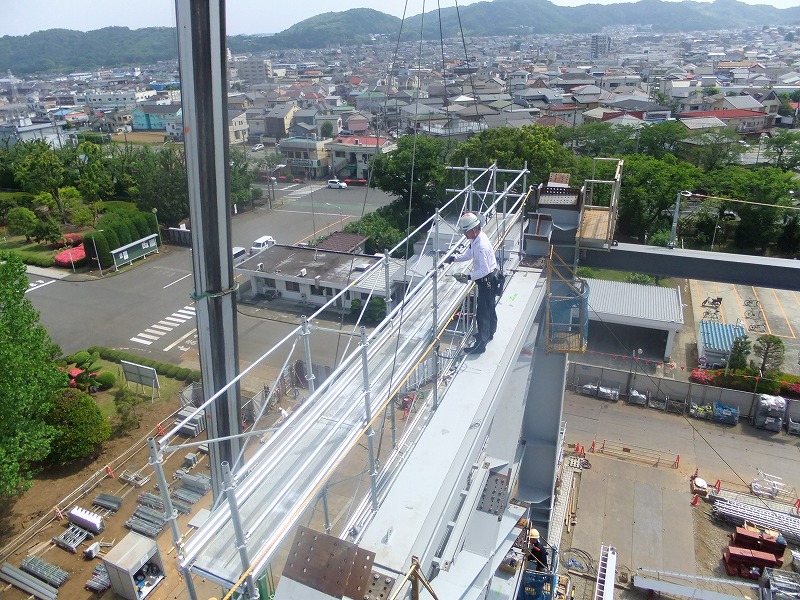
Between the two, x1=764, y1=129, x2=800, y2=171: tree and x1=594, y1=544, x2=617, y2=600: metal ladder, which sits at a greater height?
x1=764, y1=129, x2=800, y2=171: tree

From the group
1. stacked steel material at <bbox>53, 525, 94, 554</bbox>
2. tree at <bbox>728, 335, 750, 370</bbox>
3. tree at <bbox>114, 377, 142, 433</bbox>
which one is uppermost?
tree at <bbox>728, 335, 750, 370</bbox>

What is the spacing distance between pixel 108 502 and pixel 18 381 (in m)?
2.76

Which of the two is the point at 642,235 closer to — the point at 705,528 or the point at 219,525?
the point at 705,528

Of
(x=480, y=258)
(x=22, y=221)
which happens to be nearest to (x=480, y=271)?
(x=480, y=258)

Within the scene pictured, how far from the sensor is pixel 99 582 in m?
8.16

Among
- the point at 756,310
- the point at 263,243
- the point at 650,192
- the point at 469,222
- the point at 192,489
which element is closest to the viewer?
the point at 469,222

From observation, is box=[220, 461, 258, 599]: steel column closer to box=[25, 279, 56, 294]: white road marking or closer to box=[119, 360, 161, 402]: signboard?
box=[119, 360, 161, 402]: signboard

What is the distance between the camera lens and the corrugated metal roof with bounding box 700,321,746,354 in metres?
13.7

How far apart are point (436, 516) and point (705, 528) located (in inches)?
329

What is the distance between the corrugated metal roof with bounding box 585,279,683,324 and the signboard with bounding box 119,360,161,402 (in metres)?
10.5

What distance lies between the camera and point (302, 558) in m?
2.56

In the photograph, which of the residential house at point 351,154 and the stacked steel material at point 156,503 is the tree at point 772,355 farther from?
the residential house at point 351,154

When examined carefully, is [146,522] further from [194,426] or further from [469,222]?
[469,222]

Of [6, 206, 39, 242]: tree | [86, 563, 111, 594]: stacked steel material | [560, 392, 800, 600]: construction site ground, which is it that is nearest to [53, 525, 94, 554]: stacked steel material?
[86, 563, 111, 594]: stacked steel material
